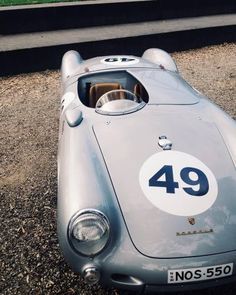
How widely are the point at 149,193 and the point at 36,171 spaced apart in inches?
78.3

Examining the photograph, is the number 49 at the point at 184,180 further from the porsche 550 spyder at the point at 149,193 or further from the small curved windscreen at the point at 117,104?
the small curved windscreen at the point at 117,104

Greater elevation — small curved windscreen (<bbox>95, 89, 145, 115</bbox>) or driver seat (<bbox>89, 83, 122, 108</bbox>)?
small curved windscreen (<bbox>95, 89, 145, 115</bbox>)

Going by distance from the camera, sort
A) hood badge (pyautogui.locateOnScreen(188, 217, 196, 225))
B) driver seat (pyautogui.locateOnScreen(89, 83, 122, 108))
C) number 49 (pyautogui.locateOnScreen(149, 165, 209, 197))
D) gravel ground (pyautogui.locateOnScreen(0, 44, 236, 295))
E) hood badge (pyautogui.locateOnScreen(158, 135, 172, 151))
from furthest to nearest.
Answer: driver seat (pyautogui.locateOnScreen(89, 83, 122, 108)) < gravel ground (pyautogui.locateOnScreen(0, 44, 236, 295)) < hood badge (pyautogui.locateOnScreen(158, 135, 172, 151)) < number 49 (pyautogui.locateOnScreen(149, 165, 209, 197)) < hood badge (pyautogui.locateOnScreen(188, 217, 196, 225))

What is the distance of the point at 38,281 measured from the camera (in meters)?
2.70

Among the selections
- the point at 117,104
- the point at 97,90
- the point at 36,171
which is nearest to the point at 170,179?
the point at 117,104

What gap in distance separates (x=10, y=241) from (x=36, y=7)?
5792mm

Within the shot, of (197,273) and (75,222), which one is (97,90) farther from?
(197,273)

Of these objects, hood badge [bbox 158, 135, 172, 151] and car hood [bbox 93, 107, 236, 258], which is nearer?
car hood [bbox 93, 107, 236, 258]

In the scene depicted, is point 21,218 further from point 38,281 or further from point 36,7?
point 36,7

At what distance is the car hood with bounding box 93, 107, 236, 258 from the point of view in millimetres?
2148

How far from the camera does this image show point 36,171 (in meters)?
3.98

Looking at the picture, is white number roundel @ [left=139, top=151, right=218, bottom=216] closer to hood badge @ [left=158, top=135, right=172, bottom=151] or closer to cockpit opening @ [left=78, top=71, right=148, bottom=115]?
hood badge @ [left=158, top=135, right=172, bottom=151]

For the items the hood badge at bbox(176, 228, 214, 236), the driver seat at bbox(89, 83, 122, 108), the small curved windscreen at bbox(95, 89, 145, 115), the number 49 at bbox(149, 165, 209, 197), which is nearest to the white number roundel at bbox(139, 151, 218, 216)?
the number 49 at bbox(149, 165, 209, 197)

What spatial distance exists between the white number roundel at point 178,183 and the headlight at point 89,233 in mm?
368
